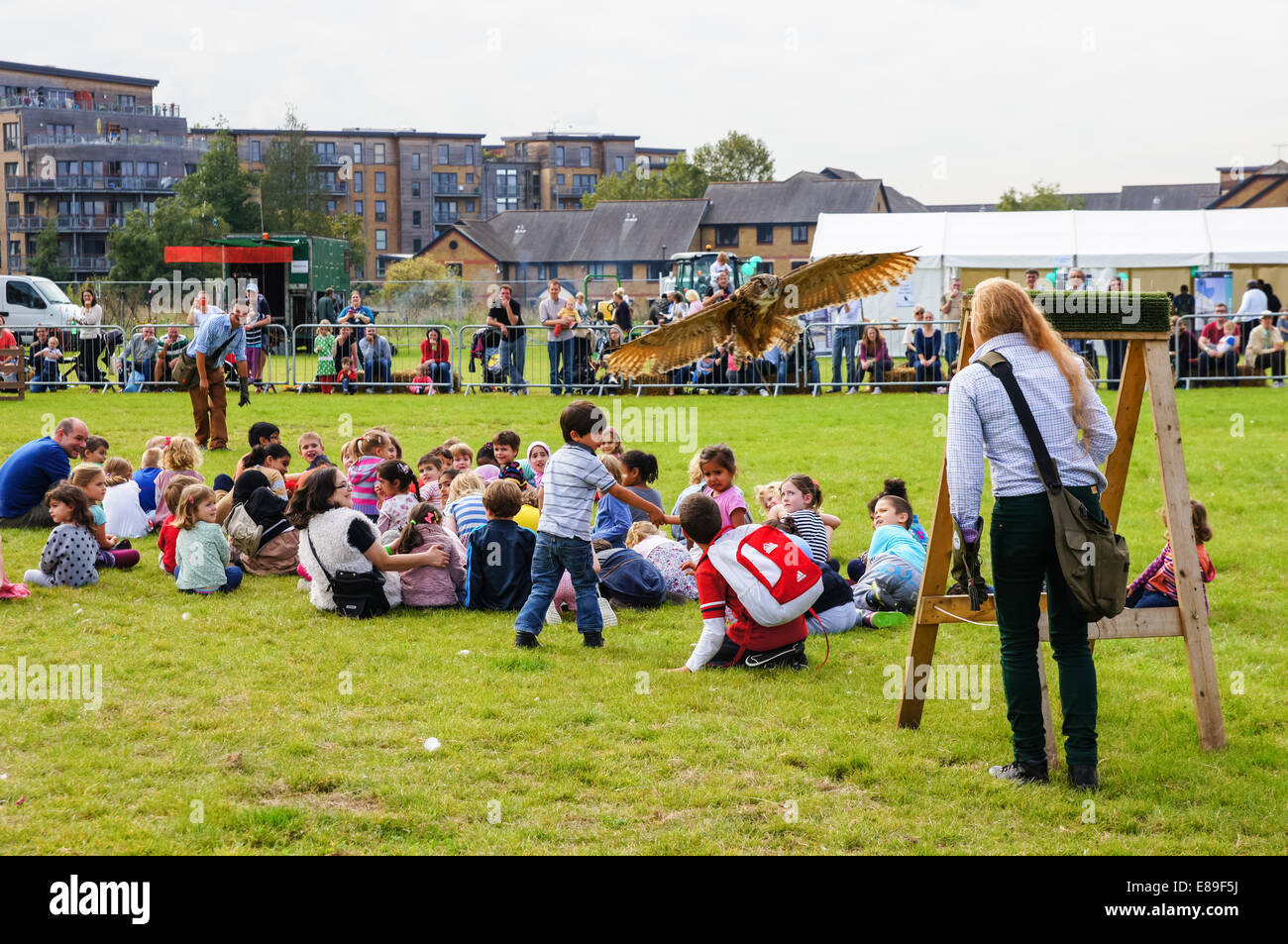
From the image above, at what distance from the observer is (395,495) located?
9.12 m

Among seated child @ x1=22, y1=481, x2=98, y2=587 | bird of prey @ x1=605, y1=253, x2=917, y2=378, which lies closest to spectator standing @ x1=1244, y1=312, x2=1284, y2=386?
bird of prey @ x1=605, y1=253, x2=917, y2=378

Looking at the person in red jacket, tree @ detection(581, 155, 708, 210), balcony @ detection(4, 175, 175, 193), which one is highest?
tree @ detection(581, 155, 708, 210)

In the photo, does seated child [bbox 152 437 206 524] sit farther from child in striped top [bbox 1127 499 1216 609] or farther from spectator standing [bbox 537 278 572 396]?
spectator standing [bbox 537 278 572 396]

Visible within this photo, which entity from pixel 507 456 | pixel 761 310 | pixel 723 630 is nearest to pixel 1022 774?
pixel 723 630

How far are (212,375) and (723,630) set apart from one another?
9776mm

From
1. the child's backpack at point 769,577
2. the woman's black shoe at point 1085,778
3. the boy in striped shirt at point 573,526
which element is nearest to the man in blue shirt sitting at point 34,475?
the boy in striped shirt at point 573,526

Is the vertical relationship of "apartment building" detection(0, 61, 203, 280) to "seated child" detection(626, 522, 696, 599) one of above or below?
above

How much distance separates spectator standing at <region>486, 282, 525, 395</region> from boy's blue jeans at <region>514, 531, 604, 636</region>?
1380cm

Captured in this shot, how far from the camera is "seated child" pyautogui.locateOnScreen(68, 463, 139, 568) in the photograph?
30.5ft

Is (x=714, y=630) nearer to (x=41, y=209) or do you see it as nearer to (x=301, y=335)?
(x=301, y=335)

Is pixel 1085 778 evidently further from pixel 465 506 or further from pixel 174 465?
pixel 174 465
